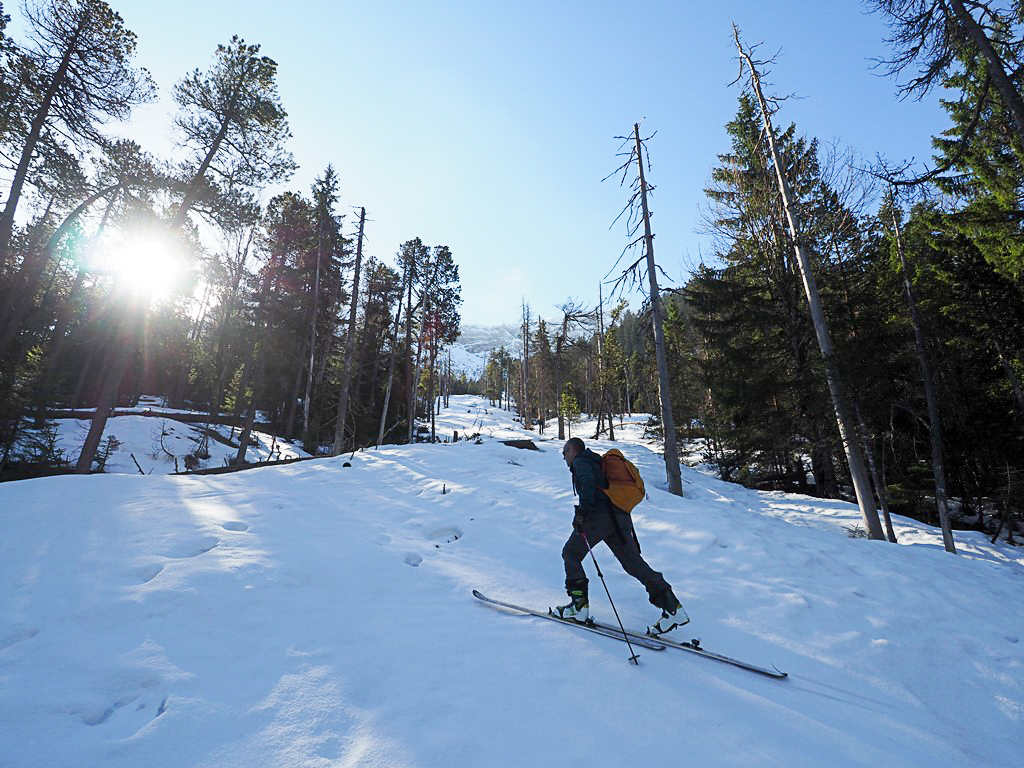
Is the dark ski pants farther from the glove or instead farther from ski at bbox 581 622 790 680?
ski at bbox 581 622 790 680

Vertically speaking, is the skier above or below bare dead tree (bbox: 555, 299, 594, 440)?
below

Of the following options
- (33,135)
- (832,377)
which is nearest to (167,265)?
(33,135)

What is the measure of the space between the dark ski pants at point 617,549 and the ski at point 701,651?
0.34 meters

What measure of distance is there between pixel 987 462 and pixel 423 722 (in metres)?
22.3

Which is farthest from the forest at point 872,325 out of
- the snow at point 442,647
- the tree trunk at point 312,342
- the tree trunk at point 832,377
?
the tree trunk at point 312,342

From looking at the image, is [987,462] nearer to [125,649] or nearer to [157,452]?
[125,649]

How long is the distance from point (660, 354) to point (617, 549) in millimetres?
9255

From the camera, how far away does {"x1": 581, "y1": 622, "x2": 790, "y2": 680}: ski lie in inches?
144

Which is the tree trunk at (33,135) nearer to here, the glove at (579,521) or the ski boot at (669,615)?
the glove at (579,521)

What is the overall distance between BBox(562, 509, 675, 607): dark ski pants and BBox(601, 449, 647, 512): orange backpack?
135mm

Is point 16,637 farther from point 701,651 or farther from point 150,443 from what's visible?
point 150,443

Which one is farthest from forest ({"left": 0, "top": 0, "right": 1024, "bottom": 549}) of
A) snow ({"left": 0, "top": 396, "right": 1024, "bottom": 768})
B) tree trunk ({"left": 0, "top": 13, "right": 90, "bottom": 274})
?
snow ({"left": 0, "top": 396, "right": 1024, "bottom": 768})

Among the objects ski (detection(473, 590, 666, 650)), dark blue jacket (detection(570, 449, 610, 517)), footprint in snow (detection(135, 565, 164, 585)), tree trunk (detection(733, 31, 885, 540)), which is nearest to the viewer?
ski (detection(473, 590, 666, 650))

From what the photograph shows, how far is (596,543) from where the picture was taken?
445 cm
